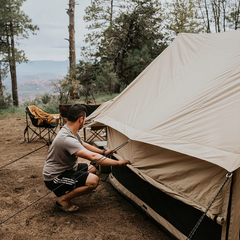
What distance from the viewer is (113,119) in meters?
3.21

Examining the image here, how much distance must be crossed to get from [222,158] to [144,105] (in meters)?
1.41

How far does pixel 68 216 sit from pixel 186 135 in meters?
1.68

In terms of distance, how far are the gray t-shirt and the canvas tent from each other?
1.86 ft

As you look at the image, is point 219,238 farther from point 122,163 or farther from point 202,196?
point 122,163

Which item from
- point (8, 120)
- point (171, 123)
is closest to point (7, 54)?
point (8, 120)

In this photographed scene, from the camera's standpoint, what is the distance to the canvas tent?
1.86 metres

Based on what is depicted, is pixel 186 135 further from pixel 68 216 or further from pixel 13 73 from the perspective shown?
pixel 13 73

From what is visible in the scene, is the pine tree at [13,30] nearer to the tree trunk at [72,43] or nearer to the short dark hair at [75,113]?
the tree trunk at [72,43]

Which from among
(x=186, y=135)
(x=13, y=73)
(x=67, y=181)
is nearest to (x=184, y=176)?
(x=186, y=135)

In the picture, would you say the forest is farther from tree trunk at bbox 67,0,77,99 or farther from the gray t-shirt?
the gray t-shirt

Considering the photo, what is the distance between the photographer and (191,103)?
7.99 ft

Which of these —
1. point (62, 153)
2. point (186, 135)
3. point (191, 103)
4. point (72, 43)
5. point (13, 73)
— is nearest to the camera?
point (186, 135)

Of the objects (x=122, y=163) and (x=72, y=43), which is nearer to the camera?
(x=122, y=163)

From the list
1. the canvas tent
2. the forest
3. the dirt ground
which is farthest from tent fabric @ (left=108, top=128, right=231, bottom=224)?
the forest
